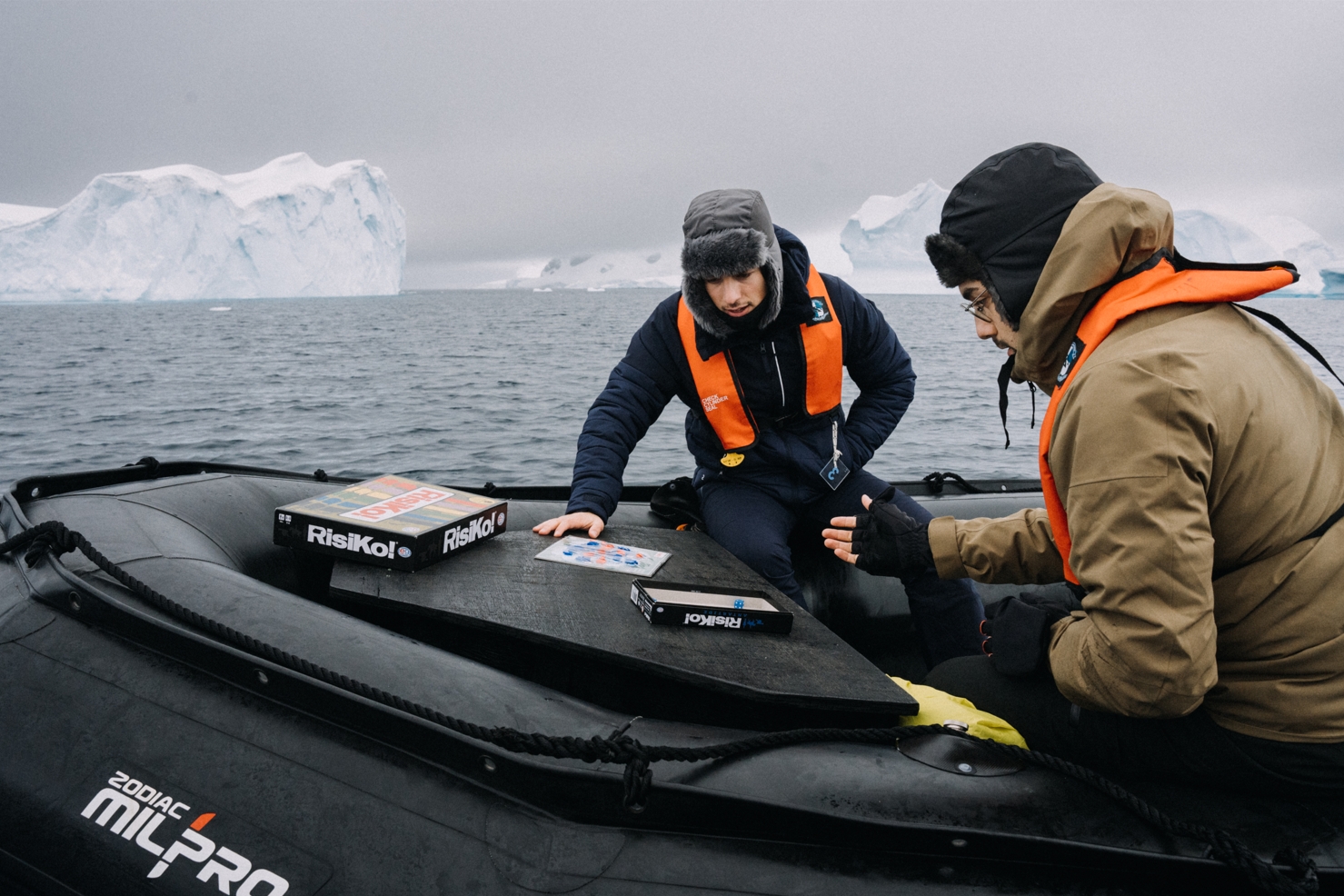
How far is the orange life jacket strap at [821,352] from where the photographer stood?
2.50m

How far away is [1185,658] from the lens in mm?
1053

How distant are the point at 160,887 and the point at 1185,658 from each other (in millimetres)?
1512

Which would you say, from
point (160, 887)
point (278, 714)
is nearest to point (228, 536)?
point (278, 714)

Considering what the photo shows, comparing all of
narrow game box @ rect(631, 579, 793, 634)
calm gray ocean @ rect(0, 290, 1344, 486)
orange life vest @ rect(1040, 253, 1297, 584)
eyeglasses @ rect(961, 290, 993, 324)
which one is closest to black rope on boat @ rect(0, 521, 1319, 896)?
narrow game box @ rect(631, 579, 793, 634)

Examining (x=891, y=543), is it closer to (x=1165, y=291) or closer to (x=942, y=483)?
(x=1165, y=291)

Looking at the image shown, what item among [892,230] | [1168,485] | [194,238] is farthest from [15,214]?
[1168,485]

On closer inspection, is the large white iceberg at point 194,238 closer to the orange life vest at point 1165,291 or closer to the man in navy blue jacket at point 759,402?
the man in navy blue jacket at point 759,402

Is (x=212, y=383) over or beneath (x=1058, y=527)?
beneath

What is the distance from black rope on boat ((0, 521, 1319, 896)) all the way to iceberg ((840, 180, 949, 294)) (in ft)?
160

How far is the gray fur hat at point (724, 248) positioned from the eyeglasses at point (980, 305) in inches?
35.3

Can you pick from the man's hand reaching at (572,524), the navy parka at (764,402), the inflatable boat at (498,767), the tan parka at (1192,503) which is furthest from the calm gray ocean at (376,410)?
the tan parka at (1192,503)

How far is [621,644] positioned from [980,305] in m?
0.87

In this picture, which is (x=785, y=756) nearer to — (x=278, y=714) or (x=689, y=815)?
(x=689, y=815)

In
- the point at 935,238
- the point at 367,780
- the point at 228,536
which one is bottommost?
the point at 367,780
